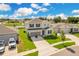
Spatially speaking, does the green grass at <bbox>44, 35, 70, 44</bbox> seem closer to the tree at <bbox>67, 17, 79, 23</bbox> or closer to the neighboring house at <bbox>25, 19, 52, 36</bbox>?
the neighboring house at <bbox>25, 19, 52, 36</bbox>

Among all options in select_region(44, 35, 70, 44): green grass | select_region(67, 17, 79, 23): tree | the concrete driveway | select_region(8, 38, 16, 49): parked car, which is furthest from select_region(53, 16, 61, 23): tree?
the concrete driveway

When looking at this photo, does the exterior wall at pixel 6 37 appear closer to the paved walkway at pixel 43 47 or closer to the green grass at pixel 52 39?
the paved walkway at pixel 43 47

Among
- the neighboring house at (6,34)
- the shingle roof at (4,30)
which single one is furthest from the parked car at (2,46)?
the shingle roof at (4,30)

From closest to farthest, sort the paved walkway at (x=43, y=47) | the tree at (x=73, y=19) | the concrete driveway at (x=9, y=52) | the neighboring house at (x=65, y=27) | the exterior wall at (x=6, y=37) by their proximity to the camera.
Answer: the concrete driveway at (x=9, y=52), the paved walkway at (x=43, y=47), the exterior wall at (x=6, y=37), the tree at (x=73, y=19), the neighboring house at (x=65, y=27)

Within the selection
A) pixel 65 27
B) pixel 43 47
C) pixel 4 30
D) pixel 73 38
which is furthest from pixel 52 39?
pixel 4 30

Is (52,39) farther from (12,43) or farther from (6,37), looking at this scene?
(6,37)
